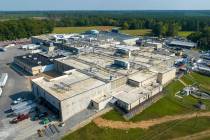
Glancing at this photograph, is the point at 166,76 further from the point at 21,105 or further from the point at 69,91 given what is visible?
the point at 21,105

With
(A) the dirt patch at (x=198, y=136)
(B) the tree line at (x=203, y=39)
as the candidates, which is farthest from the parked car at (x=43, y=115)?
(B) the tree line at (x=203, y=39)

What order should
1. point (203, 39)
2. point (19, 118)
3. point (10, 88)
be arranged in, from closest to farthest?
point (19, 118) < point (10, 88) < point (203, 39)

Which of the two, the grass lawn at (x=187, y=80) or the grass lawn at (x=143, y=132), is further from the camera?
the grass lawn at (x=187, y=80)

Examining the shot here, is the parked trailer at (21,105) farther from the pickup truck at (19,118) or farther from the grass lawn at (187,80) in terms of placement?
the grass lawn at (187,80)

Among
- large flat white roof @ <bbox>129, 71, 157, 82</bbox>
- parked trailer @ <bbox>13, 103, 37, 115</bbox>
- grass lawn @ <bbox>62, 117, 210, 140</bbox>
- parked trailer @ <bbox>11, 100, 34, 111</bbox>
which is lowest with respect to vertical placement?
grass lawn @ <bbox>62, 117, 210, 140</bbox>

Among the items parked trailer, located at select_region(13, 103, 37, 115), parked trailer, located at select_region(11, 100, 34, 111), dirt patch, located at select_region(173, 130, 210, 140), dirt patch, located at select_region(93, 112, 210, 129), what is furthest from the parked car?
dirt patch, located at select_region(173, 130, 210, 140)

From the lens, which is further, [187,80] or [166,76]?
[187,80]

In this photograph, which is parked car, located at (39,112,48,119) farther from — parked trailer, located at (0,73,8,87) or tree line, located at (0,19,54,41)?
tree line, located at (0,19,54,41)

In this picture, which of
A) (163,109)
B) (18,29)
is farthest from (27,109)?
(18,29)
